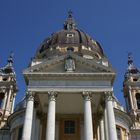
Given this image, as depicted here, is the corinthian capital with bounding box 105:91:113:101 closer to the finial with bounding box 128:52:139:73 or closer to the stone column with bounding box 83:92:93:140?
the stone column with bounding box 83:92:93:140

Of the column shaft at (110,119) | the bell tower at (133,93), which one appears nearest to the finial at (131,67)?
the bell tower at (133,93)

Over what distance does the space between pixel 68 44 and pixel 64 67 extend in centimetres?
1715

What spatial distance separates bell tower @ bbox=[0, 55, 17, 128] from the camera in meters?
39.8

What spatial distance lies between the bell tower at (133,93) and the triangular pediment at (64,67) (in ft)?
48.6

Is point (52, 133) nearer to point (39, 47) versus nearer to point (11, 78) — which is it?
point (11, 78)

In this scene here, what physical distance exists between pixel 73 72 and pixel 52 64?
2.17 m

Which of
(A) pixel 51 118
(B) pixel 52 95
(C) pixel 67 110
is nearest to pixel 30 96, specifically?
(B) pixel 52 95

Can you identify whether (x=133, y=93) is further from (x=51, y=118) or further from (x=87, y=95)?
(x=51, y=118)

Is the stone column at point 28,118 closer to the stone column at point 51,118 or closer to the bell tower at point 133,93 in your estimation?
the stone column at point 51,118

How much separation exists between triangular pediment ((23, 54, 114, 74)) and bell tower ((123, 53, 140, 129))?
14822 mm

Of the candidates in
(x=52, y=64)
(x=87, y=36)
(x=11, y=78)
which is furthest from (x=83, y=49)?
(x=52, y=64)

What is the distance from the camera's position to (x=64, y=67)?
90.4 feet

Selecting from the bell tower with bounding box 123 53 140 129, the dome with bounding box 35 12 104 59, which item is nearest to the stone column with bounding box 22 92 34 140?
the dome with bounding box 35 12 104 59

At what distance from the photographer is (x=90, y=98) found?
25984 millimetres
